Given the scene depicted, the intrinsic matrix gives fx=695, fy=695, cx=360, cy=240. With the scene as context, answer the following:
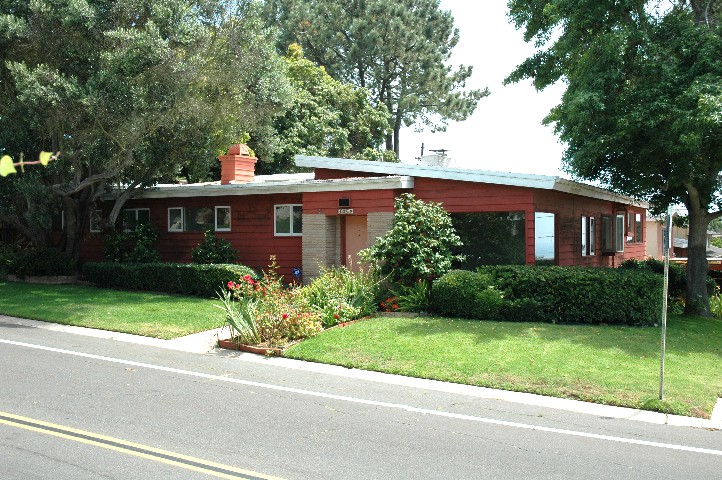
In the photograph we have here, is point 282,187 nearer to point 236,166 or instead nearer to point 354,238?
point 354,238

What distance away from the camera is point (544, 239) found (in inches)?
669

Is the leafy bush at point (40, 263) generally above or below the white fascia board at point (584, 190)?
below

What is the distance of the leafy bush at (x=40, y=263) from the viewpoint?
21.9m

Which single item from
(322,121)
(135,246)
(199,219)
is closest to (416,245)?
(199,219)

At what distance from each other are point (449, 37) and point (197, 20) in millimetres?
29636

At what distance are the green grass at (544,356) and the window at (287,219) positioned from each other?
6.85 meters

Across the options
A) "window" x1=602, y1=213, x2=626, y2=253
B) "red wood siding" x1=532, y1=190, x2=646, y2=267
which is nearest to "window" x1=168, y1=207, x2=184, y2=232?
"red wood siding" x1=532, y1=190, x2=646, y2=267

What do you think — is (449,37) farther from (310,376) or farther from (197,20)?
(310,376)

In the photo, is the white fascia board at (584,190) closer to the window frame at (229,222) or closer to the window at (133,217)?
the window frame at (229,222)

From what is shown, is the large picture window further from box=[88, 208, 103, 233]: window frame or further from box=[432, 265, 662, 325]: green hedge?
box=[88, 208, 103, 233]: window frame

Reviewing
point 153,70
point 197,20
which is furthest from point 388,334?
point 197,20

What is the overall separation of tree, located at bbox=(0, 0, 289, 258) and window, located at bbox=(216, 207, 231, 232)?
163cm

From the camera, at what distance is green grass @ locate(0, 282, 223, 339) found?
14.5 m

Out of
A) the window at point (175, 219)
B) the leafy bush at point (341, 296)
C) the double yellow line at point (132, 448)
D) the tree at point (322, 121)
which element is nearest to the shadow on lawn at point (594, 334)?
the leafy bush at point (341, 296)
